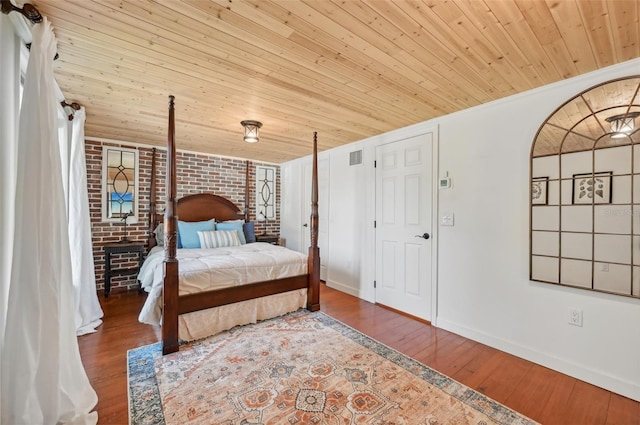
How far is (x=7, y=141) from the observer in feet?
4.28

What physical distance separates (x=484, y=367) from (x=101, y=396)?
273cm

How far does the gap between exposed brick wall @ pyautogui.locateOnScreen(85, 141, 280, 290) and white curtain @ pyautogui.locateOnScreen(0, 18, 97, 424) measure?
276cm

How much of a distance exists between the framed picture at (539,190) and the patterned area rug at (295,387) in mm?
1548

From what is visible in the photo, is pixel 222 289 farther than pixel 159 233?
No

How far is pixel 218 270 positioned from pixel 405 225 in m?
2.15

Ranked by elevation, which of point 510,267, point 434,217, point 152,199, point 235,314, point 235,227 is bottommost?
point 235,314

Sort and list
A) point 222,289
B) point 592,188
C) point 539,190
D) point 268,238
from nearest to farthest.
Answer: point 592,188 → point 539,190 → point 222,289 → point 268,238

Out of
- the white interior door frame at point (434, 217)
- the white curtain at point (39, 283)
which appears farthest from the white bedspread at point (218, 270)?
the white interior door frame at point (434, 217)

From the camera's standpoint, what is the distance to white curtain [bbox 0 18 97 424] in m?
1.22

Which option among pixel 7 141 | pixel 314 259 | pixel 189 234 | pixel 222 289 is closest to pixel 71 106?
pixel 7 141

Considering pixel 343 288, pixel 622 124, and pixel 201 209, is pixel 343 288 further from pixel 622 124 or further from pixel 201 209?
pixel 622 124

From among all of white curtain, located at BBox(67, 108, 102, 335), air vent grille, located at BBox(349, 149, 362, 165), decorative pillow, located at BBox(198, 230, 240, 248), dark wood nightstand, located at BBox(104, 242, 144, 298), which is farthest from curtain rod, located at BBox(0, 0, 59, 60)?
air vent grille, located at BBox(349, 149, 362, 165)

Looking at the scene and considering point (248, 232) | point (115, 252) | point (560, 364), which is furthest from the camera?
point (248, 232)

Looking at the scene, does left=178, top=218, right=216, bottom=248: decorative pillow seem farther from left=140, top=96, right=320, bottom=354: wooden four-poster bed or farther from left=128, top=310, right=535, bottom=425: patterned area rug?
left=128, top=310, right=535, bottom=425: patterned area rug
